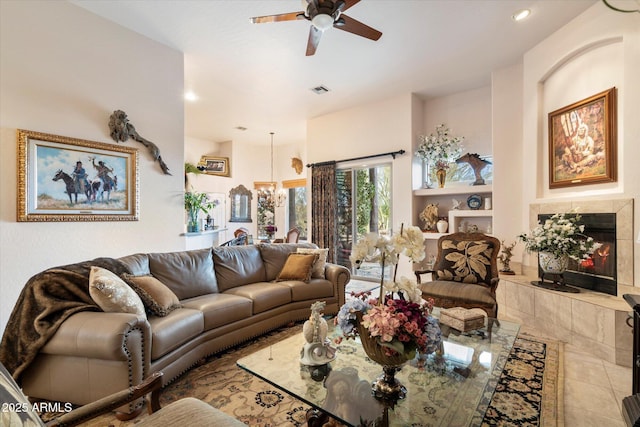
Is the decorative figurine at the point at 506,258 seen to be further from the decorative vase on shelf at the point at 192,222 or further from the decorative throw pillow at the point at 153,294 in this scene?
the decorative vase on shelf at the point at 192,222

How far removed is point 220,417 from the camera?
1.20m

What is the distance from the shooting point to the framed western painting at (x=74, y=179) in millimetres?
2684

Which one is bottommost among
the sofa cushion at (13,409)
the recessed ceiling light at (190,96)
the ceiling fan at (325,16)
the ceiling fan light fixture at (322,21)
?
the sofa cushion at (13,409)

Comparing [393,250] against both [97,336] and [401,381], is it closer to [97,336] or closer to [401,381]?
[401,381]

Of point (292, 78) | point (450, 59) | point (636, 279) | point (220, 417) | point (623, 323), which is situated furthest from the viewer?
point (292, 78)

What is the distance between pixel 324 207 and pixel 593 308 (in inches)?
174

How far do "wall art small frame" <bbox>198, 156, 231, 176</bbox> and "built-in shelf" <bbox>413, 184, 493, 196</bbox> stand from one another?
538 centimetres

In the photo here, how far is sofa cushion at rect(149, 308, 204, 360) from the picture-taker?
200 centimetres

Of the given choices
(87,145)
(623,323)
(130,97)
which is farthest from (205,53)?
(623,323)

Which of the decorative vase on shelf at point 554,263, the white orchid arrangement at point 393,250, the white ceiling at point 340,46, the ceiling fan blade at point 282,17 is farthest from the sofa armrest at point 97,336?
the decorative vase on shelf at point 554,263

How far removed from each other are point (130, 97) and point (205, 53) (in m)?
1.11

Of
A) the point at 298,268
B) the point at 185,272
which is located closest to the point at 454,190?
the point at 298,268

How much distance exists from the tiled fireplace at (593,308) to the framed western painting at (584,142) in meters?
0.32

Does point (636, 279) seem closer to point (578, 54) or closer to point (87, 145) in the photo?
point (578, 54)
